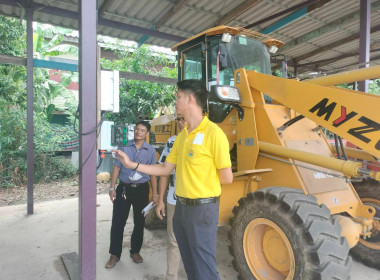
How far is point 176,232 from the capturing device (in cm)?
216

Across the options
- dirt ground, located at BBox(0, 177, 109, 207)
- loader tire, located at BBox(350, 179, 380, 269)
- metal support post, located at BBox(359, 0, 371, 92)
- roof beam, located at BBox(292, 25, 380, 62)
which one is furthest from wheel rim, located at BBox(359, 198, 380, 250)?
dirt ground, located at BBox(0, 177, 109, 207)

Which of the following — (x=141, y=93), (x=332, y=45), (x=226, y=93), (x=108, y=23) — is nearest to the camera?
(x=226, y=93)

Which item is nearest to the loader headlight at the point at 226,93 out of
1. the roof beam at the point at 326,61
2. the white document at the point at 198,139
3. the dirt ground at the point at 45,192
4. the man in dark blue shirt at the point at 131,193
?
the man in dark blue shirt at the point at 131,193

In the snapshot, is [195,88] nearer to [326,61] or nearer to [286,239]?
[286,239]

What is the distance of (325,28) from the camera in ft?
19.0

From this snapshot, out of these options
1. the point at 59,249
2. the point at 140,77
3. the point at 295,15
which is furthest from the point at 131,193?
the point at 295,15

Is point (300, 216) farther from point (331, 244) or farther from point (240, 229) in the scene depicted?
point (240, 229)

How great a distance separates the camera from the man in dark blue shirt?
332cm

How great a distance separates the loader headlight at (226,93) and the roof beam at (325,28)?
3751 mm

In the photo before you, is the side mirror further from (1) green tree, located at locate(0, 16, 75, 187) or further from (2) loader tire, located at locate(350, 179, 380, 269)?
(1) green tree, located at locate(0, 16, 75, 187)

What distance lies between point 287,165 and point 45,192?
6791 mm

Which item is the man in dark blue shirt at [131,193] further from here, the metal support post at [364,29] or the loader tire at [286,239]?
the metal support post at [364,29]

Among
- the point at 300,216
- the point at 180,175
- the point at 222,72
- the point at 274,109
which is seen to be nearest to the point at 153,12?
the point at 222,72

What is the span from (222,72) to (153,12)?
266 cm
